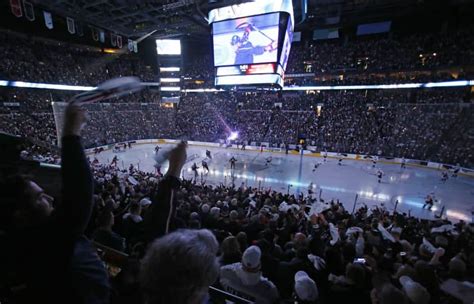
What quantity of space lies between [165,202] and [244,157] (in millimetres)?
25043

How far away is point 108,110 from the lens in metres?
36.5

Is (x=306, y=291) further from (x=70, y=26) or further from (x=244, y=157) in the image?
(x=70, y=26)

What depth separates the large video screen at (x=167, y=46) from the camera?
155ft

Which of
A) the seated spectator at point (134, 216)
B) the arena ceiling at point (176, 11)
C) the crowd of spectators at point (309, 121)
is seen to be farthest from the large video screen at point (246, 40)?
the crowd of spectators at point (309, 121)

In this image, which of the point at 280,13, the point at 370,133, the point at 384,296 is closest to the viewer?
the point at 384,296

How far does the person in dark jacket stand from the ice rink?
13.8 m

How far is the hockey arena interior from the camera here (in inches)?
50.6

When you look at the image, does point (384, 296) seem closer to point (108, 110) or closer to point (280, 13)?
point (280, 13)

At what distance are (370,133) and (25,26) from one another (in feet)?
156

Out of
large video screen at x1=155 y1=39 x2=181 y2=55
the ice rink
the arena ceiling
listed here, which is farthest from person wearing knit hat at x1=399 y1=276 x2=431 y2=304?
large video screen at x1=155 y1=39 x2=181 y2=55

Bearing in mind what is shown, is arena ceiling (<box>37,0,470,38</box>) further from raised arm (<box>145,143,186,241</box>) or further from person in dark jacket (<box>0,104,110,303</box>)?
person in dark jacket (<box>0,104,110,303</box>)

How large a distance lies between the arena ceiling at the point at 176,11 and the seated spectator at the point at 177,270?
20482 millimetres

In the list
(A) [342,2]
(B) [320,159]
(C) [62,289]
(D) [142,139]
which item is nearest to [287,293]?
(C) [62,289]

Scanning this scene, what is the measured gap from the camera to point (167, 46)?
47438 millimetres
